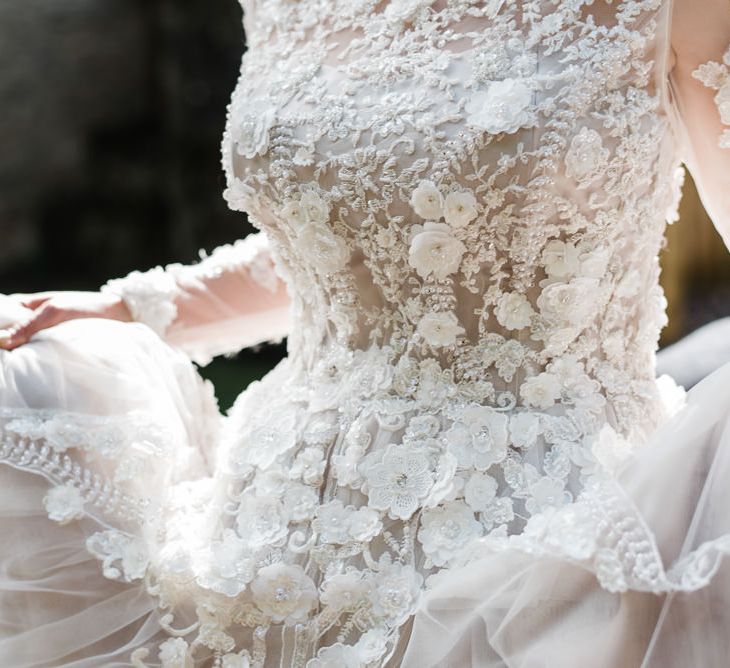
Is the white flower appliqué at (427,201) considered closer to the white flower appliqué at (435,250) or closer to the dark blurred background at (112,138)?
the white flower appliqué at (435,250)

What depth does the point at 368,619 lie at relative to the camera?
91cm

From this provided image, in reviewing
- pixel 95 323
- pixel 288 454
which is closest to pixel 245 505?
pixel 288 454

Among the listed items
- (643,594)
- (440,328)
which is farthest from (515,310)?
(643,594)

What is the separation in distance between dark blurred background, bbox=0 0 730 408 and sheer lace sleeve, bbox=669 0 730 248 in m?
4.16

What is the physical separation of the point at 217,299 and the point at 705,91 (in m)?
0.68

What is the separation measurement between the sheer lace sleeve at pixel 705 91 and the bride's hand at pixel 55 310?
69 centimetres

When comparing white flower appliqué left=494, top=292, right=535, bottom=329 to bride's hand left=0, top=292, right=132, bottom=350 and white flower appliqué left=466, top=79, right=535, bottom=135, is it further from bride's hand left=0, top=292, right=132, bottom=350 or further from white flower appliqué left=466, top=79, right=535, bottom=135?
bride's hand left=0, top=292, right=132, bottom=350

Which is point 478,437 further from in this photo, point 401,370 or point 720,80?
point 720,80

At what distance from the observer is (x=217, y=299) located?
4.38 feet

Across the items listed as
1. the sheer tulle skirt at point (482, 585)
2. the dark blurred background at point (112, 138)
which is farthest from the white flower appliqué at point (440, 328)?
the dark blurred background at point (112, 138)

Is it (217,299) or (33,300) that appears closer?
(33,300)

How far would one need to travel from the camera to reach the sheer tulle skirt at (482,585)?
0.71 m

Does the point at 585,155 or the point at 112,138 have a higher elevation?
the point at 112,138

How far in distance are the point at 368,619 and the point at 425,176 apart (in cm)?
40
